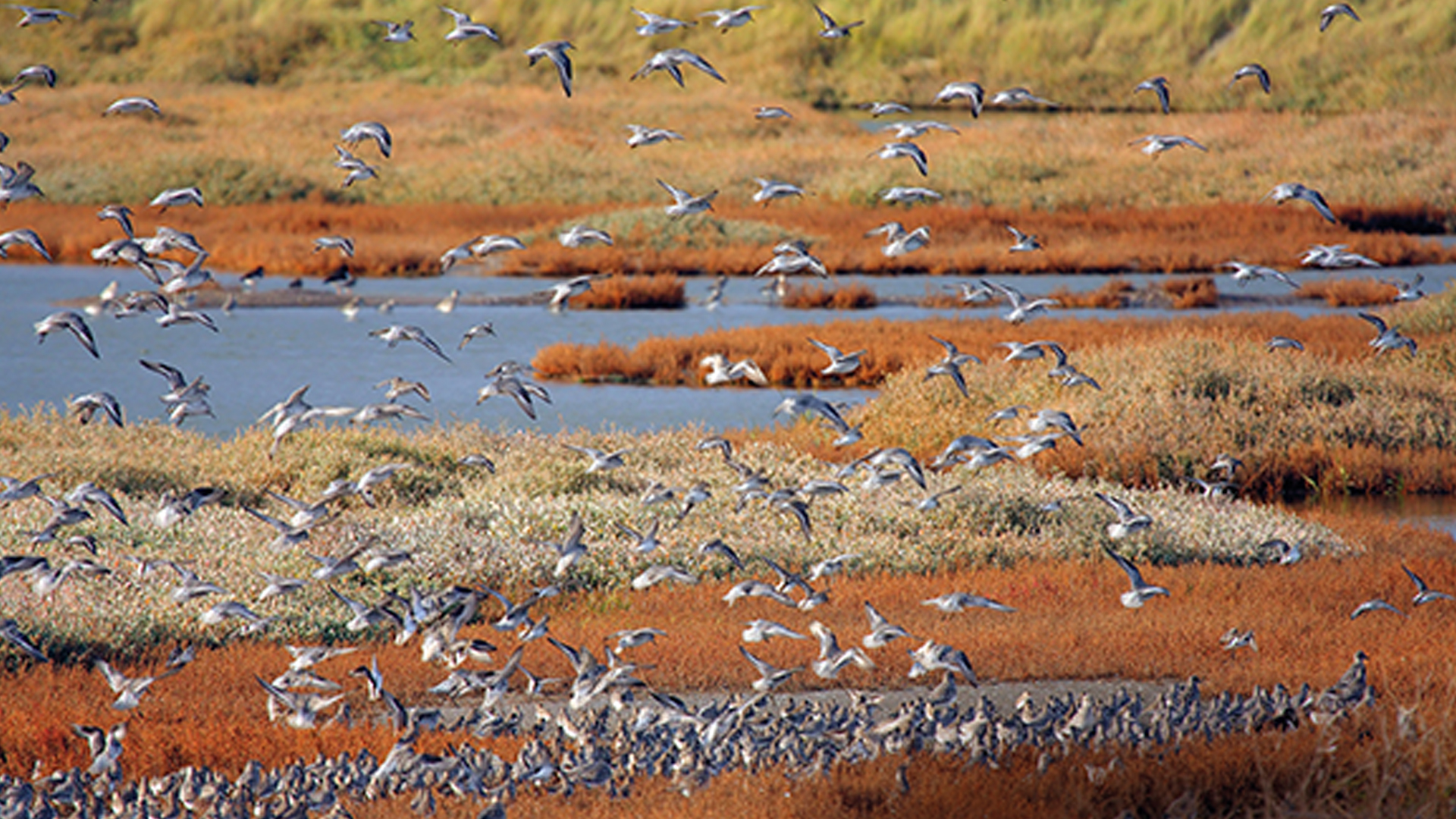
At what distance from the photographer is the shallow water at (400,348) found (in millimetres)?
20938

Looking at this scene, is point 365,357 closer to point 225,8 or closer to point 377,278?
point 377,278

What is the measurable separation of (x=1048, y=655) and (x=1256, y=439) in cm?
905

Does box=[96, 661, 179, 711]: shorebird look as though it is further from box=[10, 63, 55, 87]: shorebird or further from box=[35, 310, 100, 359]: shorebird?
box=[10, 63, 55, 87]: shorebird

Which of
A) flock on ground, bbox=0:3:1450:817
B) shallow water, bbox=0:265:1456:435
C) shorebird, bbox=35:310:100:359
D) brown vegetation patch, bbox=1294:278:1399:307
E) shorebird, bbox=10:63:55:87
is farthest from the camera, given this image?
brown vegetation patch, bbox=1294:278:1399:307

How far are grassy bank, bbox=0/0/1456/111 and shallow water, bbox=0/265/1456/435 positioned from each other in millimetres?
49752

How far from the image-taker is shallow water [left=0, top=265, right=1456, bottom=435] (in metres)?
20.9

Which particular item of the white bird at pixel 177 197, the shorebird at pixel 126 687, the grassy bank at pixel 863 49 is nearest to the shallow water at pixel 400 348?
the white bird at pixel 177 197

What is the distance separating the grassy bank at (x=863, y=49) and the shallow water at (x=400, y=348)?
1959 inches

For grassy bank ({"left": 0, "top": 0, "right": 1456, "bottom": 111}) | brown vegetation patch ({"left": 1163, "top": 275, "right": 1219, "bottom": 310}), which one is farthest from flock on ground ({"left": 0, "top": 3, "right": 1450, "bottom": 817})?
grassy bank ({"left": 0, "top": 0, "right": 1456, "bottom": 111})

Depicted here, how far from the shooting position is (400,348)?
2856 cm

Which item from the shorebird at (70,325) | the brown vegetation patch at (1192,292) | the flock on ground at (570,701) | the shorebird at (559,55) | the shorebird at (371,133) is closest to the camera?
the flock on ground at (570,701)

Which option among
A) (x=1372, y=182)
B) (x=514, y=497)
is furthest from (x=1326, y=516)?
(x=1372, y=182)

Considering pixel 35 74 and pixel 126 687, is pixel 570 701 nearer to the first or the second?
pixel 126 687

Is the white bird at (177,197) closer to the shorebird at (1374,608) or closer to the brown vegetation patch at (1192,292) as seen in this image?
the shorebird at (1374,608)
